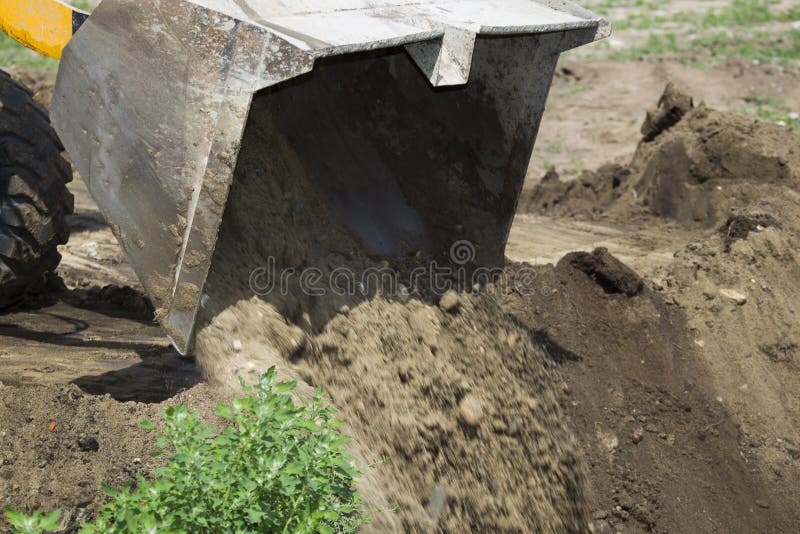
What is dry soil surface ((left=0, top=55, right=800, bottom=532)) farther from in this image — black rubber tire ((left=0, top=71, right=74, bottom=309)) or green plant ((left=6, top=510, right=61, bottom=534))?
green plant ((left=6, top=510, right=61, bottom=534))

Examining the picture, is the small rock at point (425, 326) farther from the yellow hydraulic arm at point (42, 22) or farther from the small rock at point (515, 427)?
the yellow hydraulic arm at point (42, 22)

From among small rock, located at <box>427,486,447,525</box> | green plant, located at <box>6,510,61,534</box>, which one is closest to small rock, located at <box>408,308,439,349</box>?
small rock, located at <box>427,486,447,525</box>

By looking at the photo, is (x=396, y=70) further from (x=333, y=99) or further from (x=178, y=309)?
(x=178, y=309)

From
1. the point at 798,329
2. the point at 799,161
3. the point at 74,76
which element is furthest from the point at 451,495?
the point at 799,161

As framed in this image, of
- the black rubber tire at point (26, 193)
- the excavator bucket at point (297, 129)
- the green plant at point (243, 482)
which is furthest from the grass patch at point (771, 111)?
the green plant at point (243, 482)

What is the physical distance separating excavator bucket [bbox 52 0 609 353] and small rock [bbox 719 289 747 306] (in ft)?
6.15

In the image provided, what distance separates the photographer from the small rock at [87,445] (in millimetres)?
2963

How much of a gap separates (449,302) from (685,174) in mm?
4067

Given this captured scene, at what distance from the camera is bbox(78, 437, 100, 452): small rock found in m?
2.96

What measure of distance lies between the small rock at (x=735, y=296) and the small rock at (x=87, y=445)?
403 centimetres

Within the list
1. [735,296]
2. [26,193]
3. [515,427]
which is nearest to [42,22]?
[26,193]

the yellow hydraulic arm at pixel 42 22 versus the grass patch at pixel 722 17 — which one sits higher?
the yellow hydraulic arm at pixel 42 22

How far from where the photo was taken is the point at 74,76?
2.98 metres

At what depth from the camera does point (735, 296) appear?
546 centimetres
